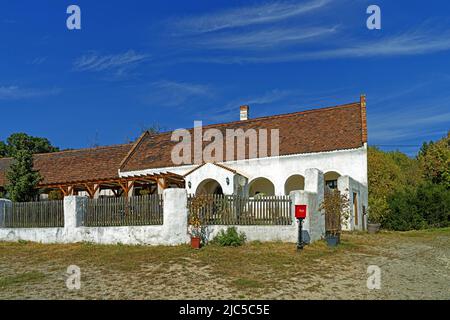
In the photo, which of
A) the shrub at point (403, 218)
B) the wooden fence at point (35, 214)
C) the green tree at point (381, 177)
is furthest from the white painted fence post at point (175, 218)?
the green tree at point (381, 177)

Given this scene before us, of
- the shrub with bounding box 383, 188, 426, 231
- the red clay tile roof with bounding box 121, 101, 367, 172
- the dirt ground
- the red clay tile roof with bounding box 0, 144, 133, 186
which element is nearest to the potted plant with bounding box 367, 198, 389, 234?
the shrub with bounding box 383, 188, 426, 231

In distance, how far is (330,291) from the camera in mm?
9344

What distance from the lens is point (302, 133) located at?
84.5 ft

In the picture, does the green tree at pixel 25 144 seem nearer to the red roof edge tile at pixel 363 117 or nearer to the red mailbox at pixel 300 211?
the red roof edge tile at pixel 363 117

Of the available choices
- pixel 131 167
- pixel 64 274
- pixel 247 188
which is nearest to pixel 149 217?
pixel 64 274

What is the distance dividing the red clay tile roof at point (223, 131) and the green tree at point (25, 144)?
17940 mm

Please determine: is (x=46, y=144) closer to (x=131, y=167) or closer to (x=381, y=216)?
(x=131, y=167)

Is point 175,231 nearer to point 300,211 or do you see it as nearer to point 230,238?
point 230,238

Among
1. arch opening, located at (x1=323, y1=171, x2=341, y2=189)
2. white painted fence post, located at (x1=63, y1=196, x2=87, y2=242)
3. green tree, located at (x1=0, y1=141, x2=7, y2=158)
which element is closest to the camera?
white painted fence post, located at (x1=63, y1=196, x2=87, y2=242)

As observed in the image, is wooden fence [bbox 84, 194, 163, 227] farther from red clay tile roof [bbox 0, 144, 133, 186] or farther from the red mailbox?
red clay tile roof [bbox 0, 144, 133, 186]

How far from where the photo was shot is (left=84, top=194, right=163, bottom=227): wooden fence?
51.9 feet

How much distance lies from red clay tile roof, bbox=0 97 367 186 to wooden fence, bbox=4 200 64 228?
990 cm

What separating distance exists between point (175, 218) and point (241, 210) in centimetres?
224
